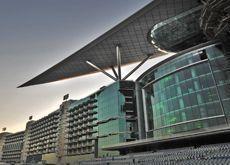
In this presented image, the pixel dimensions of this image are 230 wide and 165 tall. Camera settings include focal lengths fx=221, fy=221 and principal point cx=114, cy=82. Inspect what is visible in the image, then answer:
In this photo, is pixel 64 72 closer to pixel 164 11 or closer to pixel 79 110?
pixel 79 110

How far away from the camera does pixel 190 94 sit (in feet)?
106

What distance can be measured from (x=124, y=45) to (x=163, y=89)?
24.3 m

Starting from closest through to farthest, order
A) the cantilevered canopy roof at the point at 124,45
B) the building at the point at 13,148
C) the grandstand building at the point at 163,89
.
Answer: the grandstand building at the point at 163,89, the cantilevered canopy roof at the point at 124,45, the building at the point at 13,148

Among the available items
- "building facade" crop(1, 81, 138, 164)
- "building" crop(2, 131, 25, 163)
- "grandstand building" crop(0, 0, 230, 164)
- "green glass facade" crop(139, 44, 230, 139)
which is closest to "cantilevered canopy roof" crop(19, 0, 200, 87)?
"grandstand building" crop(0, 0, 230, 164)

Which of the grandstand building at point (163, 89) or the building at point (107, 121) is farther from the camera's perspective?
the building at point (107, 121)

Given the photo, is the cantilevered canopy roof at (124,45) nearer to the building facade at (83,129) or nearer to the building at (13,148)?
the building facade at (83,129)

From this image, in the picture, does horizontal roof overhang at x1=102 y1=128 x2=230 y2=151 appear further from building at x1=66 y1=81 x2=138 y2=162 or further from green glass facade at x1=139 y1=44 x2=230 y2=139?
building at x1=66 y1=81 x2=138 y2=162

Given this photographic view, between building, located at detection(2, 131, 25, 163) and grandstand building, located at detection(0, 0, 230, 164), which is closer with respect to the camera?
grandstand building, located at detection(0, 0, 230, 164)

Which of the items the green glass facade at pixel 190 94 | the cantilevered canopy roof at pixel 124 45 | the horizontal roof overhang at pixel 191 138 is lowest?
the horizontal roof overhang at pixel 191 138

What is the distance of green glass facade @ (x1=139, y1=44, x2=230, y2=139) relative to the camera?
29.3 metres

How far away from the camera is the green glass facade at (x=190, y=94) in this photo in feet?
96.2

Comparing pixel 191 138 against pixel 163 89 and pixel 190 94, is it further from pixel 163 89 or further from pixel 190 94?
pixel 163 89

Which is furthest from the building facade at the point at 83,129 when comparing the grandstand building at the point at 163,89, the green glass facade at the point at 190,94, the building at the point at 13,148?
the green glass facade at the point at 190,94

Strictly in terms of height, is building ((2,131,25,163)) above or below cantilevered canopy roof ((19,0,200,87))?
below
